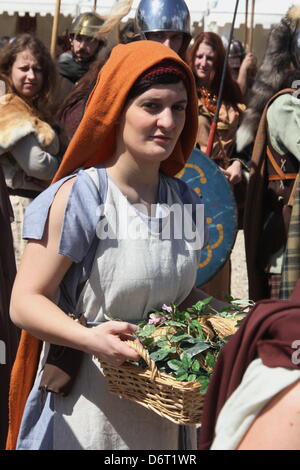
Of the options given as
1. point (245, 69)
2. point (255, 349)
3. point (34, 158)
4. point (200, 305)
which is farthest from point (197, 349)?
point (245, 69)

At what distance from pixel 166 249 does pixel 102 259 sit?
8.5 inches

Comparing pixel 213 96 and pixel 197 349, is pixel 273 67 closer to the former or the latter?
pixel 213 96

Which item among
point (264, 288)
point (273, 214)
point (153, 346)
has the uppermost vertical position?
point (153, 346)

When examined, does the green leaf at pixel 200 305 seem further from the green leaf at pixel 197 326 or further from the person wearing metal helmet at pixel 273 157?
the person wearing metal helmet at pixel 273 157

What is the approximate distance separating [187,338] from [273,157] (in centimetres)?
258

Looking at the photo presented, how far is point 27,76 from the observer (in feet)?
20.3

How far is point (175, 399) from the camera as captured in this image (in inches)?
109

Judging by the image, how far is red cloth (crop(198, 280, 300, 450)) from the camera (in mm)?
2123

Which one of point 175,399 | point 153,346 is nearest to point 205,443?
point 175,399

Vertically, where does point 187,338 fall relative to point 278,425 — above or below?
below

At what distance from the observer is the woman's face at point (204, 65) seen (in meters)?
6.64

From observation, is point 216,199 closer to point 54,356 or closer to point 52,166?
point 52,166

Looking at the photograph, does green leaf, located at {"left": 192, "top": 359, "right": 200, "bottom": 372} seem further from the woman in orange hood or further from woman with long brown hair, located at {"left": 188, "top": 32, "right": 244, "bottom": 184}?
woman with long brown hair, located at {"left": 188, "top": 32, "right": 244, "bottom": 184}

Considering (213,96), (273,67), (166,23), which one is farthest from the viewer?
(213,96)
